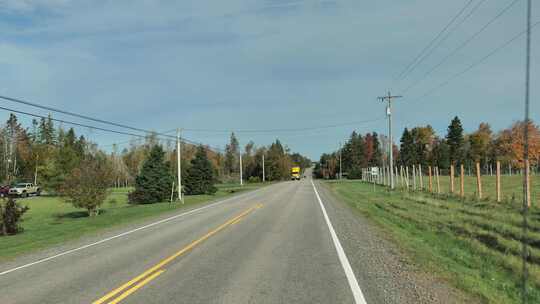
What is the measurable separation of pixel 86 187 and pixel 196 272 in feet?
67.8

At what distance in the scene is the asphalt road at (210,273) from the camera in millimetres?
6508

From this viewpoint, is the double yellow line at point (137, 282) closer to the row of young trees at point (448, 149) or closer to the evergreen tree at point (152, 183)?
the evergreen tree at point (152, 183)

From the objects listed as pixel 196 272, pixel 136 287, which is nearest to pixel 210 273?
pixel 196 272

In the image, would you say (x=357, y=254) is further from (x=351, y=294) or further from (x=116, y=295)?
(x=116, y=295)

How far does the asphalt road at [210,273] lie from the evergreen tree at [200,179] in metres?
40.5

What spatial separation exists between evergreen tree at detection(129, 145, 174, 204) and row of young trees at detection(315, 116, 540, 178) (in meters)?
69.2

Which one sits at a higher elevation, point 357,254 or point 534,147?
point 534,147

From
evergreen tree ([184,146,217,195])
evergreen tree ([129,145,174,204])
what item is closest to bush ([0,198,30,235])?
evergreen tree ([129,145,174,204])

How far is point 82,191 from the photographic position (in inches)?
1027

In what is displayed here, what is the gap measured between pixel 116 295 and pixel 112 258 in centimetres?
367

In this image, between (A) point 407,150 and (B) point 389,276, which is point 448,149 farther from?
(B) point 389,276

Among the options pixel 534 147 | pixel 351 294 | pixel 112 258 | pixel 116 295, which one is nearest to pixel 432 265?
pixel 351 294

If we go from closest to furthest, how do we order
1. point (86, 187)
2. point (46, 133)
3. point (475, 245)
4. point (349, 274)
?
1. point (349, 274)
2. point (475, 245)
3. point (86, 187)
4. point (46, 133)

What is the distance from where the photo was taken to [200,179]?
54.0 m
